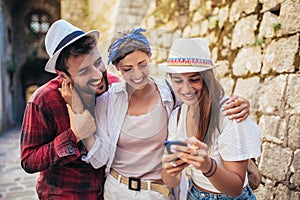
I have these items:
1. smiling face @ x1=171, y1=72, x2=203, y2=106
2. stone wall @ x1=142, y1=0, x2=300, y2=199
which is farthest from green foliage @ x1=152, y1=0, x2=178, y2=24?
smiling face @ x1=171, y1=72, x2=203, y2=106

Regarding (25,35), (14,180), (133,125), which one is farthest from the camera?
(25,35)

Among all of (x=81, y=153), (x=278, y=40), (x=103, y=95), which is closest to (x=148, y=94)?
(x=103, y=95)

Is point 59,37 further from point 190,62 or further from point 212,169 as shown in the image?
point 212,169

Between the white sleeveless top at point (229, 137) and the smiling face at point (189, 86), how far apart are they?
0.04 m

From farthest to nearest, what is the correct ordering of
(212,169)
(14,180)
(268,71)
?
(14,180) → (268,71) → (212,169)

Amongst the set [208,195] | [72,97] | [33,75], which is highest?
[72,97]

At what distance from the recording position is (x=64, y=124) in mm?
1209

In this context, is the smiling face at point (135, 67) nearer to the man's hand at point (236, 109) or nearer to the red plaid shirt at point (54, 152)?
the man's hand at point (236, 109)

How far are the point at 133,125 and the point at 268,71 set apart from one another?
1427 mm

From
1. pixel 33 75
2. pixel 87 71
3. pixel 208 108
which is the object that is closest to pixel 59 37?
pixel 87 71

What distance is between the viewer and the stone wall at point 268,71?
178 cm

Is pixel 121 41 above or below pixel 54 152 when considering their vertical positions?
above

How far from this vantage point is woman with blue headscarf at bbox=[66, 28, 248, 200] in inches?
35.5

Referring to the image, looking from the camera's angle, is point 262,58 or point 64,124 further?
point 262,58
